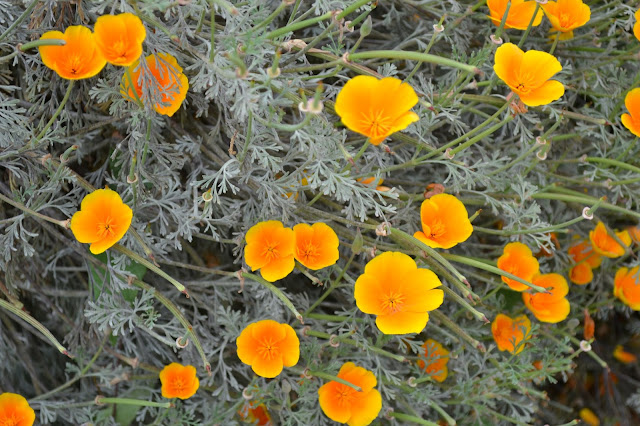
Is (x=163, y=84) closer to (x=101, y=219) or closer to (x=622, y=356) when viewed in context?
(x=101, y=219)

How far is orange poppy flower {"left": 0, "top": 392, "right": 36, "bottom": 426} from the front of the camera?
3.85ft

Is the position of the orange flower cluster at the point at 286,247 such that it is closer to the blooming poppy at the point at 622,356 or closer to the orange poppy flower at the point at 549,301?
the orange poppy flower at the point at 549,301

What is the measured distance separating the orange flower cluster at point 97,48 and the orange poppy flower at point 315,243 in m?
0.43

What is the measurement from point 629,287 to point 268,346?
0.86 meters

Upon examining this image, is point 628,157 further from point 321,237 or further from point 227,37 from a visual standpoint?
point 227,37

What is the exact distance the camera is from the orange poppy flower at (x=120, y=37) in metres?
0.92

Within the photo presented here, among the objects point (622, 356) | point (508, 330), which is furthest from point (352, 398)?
point (622, 356)

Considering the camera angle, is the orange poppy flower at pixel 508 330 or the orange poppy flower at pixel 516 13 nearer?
the orange poppy flower at pixel 516 13

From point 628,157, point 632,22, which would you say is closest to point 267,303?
point 628,157

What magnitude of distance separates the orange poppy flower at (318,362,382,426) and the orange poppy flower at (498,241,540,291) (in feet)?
1.16

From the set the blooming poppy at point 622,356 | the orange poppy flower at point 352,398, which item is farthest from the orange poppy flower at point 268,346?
the blooming poppy at point 622,356

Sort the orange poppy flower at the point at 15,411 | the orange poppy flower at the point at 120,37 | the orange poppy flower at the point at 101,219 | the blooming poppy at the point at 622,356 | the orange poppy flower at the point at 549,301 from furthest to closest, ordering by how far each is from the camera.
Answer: the blooming poppy at the point at 622,356
the orange poppy flower at the point at 549,301
the orange poppy flower at the point at 15,411
the orange poppy flower at the point at 101,219
the orange poppy flower at the point at 120,37

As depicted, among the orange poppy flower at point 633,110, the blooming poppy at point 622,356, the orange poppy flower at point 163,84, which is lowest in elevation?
the blooming poppy at point 622,356

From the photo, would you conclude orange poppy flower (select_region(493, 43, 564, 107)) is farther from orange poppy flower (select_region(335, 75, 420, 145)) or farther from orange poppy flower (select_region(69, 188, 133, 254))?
orange poppy flower (select_region(69, 188, 133, 254))
